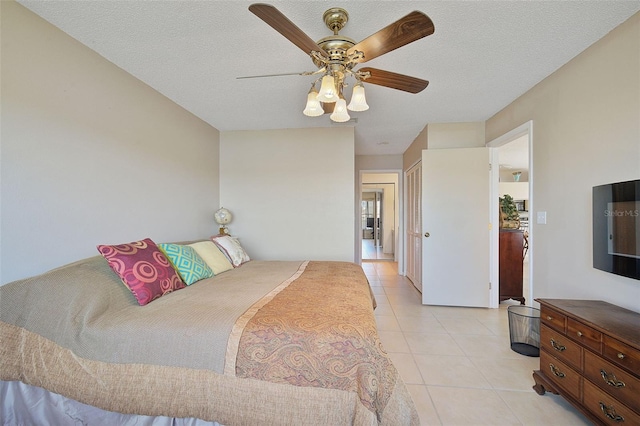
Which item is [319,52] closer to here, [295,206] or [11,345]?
[11,345]

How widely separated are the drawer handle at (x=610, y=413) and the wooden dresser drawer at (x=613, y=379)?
70mm

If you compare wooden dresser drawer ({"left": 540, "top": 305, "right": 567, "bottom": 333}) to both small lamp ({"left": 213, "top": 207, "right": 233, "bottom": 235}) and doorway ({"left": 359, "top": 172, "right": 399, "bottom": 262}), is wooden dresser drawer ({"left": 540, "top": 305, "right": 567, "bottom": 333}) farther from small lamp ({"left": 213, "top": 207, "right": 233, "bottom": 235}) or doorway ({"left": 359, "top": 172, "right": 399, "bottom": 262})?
doorway ({"left": 359, "top": 172, "right": 399, "bottom": 262})

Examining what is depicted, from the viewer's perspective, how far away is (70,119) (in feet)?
5.81

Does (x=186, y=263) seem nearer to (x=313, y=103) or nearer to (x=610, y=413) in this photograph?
(x=313, y=103)

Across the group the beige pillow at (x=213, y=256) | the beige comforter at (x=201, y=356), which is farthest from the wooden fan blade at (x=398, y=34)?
the beige pillow at (x=213, y=256)

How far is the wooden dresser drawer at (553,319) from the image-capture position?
63.5 inches

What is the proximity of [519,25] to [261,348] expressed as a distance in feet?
7.92

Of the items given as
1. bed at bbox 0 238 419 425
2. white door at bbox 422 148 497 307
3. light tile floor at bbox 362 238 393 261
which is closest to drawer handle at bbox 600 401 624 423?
bed at bbox 0 238 419 425

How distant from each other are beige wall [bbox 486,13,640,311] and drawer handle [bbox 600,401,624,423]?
64 centimetres

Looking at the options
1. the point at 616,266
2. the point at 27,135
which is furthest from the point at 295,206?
the point at 616,266

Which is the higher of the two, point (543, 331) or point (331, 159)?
point (331, 159)

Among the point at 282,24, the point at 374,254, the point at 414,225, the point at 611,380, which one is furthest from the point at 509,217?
the point at 374,254

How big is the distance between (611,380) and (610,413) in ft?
0.53

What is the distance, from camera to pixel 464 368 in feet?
6.61
